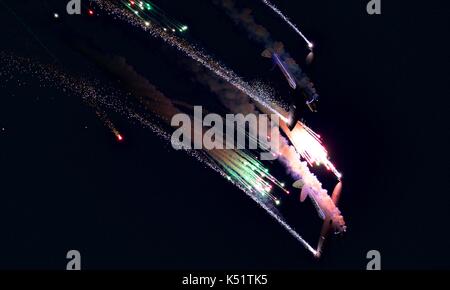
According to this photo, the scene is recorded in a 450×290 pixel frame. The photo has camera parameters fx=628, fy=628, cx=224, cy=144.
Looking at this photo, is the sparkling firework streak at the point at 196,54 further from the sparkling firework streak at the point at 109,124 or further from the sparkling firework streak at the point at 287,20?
the sparkling firework streak at the point at 109,124

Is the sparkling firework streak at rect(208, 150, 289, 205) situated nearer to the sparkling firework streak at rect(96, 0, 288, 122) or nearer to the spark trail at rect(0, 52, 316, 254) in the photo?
the spark trail at rect(0, 52, 316, 254)

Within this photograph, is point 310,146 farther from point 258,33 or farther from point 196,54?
point 196,54

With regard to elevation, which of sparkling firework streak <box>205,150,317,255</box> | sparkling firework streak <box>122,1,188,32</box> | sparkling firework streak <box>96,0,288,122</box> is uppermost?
sparkling firework streak <box>122,1,188,32</box>

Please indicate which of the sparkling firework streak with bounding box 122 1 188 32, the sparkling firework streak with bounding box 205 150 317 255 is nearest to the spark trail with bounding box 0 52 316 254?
the sparkling firework streak with bounding box 205 150 317 255

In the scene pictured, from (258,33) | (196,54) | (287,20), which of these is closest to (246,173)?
(196,54)

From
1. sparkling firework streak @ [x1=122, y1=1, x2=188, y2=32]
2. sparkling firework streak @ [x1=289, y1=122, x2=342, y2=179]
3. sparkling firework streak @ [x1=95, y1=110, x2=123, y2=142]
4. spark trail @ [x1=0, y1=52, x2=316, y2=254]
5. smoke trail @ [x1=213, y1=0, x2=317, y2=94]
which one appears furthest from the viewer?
sparkling firework streak @ [x1=289, y1=122, x2=342, y2=179]

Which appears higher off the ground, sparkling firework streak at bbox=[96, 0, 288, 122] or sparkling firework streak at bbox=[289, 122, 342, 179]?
sparkling firework streak at bbox=[96, 0, 288, 122]

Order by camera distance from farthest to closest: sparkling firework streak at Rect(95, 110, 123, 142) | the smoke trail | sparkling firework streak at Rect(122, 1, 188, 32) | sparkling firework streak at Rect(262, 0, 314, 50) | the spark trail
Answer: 1. sparkling firework streak at Rect(262, 0, 314, 50)
2. the smoke trail
3. sparkling firework streak at Rect(95, 110, 123, 142)
4. the spark trail
5. sparkling firework streak at Rect(122, 1, 188, 32)
